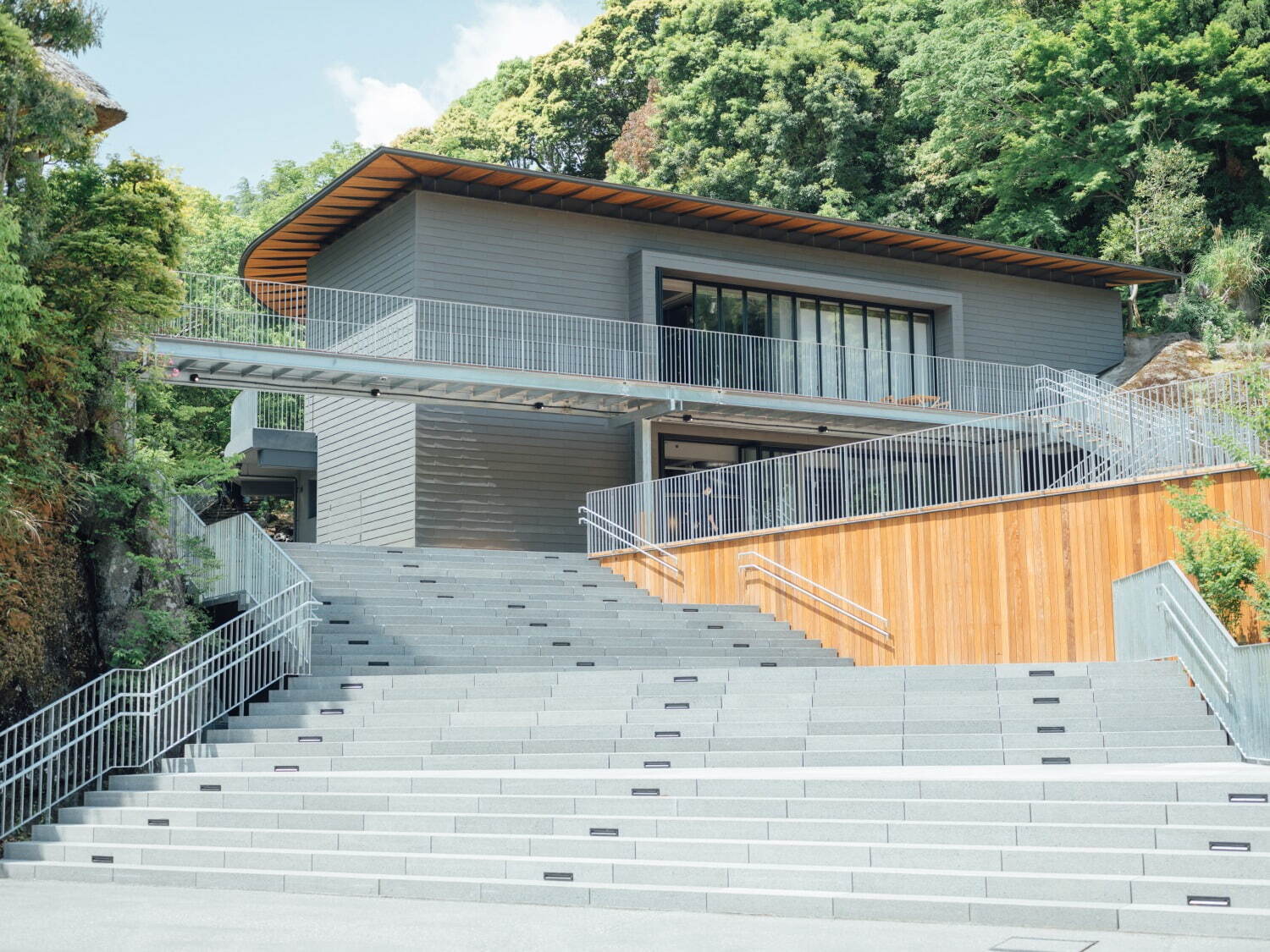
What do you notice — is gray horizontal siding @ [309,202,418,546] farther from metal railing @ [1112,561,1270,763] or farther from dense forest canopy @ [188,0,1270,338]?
dense forest canopy @ [188,0,1270,338]

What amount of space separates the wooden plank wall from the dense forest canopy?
17.2 metres

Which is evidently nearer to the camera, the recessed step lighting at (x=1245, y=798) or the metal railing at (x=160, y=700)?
the recessed step lighting at (x=1245, y=798)

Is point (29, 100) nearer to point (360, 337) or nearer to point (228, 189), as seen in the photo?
point (360, 337)

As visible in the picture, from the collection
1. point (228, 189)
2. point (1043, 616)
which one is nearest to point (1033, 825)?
point (1043, 616)

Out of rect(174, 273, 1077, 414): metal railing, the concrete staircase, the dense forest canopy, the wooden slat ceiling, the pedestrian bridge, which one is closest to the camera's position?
the concrete staircase

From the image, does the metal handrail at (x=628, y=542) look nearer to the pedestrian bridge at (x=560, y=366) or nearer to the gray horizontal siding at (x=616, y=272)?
the pedestrian bridge at (x=560, y=366)

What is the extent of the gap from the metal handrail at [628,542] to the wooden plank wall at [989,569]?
4.50 feet

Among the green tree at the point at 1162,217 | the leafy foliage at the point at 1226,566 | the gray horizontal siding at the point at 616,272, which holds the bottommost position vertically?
the leafy foliage at the point at 1226,566

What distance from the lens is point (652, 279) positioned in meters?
25.1

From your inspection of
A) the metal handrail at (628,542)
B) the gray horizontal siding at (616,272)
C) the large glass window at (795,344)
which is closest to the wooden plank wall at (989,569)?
the metal handrail at (628,542)

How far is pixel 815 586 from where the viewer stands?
18438 millimetres

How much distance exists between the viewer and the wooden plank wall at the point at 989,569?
14.7 metres

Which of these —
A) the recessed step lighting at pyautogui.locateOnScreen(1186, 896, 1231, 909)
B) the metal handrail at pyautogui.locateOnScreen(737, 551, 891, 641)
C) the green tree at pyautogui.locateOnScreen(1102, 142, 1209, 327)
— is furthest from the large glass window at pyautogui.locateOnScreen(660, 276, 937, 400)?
the recessed step lighting at pyautogui.locateOnScreen(1186, 896, 1231, 909)

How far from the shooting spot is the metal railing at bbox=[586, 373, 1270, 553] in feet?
48.5
